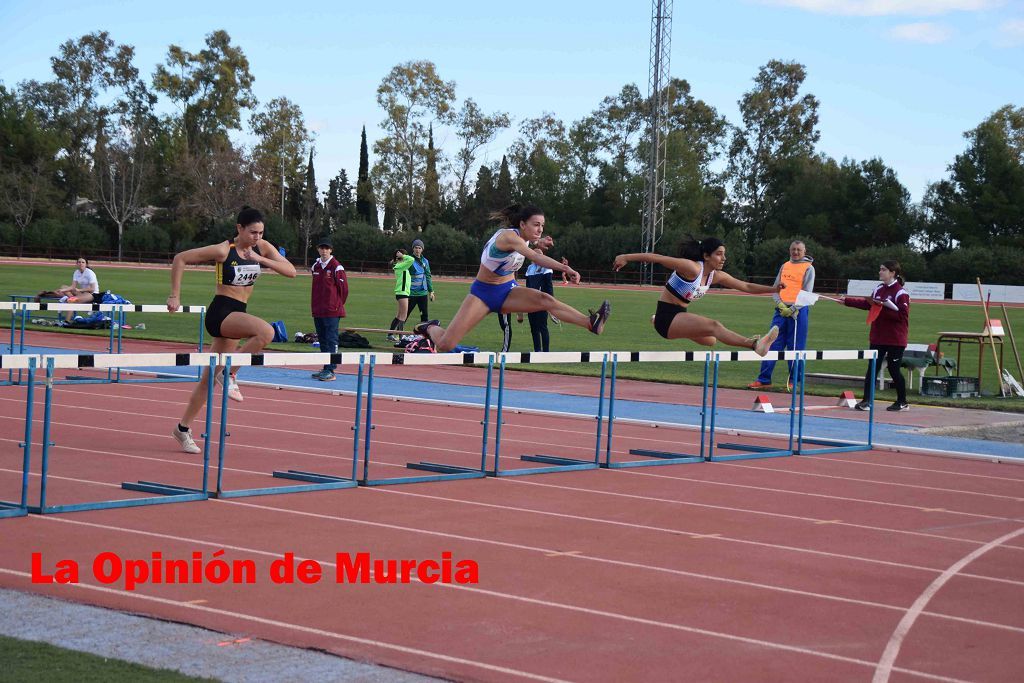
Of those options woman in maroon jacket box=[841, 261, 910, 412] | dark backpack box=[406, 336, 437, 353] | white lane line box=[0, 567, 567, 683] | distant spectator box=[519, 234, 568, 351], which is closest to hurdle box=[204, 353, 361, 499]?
white lane line box=[0, 567, 567, 683]

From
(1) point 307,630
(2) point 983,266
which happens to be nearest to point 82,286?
(1) point 307,630

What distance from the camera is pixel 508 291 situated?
9.23m

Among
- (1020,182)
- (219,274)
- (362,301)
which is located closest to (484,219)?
(1020,182)

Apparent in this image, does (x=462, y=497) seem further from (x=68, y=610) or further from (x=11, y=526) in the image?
(x=68, y=610)

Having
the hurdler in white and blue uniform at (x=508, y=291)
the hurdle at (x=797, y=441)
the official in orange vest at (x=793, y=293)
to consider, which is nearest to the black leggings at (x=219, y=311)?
the hurdler in white and blue uniform at (x=508, y=291)

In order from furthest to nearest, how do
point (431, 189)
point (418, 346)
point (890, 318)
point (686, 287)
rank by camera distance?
1. point (431, 189)
2. point (418, 346)
3. point (890, 318)
4. point (686, 287)

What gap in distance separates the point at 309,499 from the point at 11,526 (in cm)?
189

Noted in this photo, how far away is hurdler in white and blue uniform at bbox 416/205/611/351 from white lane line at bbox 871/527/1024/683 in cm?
307

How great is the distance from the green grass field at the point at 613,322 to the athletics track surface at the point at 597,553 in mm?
7917

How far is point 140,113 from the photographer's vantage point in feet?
273

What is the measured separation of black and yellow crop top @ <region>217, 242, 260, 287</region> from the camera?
904 cm

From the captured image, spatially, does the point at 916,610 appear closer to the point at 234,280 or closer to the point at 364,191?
the point at 234,280

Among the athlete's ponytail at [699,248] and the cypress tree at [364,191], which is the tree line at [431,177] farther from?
the athlete's ponytail at [699,248]

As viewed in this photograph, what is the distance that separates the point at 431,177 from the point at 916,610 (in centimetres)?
7654
